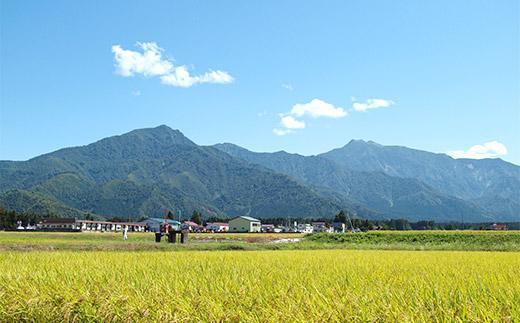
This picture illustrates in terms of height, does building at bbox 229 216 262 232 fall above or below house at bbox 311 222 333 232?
above

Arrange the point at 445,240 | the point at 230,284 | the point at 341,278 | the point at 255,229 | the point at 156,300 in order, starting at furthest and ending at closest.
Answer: the point at 255,229 < the point at 445,240 < the point at 341,278 < the point at 230,284 < the point at 156,300

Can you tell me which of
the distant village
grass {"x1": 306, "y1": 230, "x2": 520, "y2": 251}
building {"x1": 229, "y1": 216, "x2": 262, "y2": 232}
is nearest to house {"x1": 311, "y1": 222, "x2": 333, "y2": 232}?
the distant village

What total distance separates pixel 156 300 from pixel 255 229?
157m

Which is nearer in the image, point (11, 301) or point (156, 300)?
point (156, 300)

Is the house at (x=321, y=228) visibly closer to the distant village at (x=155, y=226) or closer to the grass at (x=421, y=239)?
the distant village at (x=155, y=226)

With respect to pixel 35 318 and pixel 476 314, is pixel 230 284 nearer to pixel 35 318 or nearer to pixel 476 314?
pixel 35 318

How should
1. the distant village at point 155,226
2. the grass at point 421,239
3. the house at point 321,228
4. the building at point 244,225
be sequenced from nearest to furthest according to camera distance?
the grass at point 421,239 < the distant village at point 155,226 < the house at point 321,228 < the building at point 244,225

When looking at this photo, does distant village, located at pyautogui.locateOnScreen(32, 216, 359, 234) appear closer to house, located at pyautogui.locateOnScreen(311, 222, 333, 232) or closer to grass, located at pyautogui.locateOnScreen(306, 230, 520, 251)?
house, located at pyautogui.locateOnScreen(311, 222, 333, 232)

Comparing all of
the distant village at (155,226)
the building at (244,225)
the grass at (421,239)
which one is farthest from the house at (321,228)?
the grass at (421,239)

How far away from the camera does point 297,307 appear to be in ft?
14.7

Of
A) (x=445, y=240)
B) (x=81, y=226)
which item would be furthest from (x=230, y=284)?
(x=81, y=226)

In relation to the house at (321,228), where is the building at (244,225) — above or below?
above

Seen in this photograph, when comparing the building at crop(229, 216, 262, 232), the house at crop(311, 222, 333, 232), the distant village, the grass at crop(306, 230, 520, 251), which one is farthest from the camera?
the building at crop(229, 216, 262, 232)

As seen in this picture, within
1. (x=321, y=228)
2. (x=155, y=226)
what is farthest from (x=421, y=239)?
(x=155, y=226)
